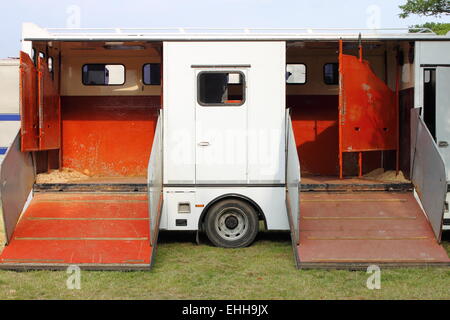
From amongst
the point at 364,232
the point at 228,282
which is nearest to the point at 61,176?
the point at 228,282

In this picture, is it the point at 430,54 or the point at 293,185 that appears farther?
the point at 430,54

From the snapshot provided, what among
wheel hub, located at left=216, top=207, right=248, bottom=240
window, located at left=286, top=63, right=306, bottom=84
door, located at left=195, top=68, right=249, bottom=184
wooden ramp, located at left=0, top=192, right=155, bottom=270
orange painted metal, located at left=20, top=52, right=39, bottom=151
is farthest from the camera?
window, located at left=286, top=63, right=306, bottom=84

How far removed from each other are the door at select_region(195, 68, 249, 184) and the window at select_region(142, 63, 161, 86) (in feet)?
5.52

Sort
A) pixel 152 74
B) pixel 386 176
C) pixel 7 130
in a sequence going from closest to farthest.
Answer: pixel 386 176, pixel 152 74, pixel 7 130

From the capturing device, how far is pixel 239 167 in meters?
8.30

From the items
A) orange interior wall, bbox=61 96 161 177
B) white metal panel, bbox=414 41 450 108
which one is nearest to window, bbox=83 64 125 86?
orange interior wall, bbox=61 96 161 177

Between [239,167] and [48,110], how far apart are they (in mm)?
3168

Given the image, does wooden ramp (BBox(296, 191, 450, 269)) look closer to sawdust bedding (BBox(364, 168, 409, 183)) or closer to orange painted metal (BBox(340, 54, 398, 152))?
sawdust bedding (BBox(364, 168, 409, 183))

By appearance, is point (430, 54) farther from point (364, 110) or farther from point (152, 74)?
point (152, 74)

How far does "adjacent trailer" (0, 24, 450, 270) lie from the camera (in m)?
7.48

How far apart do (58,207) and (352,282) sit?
4145 mm

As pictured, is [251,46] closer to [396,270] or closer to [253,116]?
[253,116]

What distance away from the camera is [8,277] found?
271 inches

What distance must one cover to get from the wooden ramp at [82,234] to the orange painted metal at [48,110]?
100cm
